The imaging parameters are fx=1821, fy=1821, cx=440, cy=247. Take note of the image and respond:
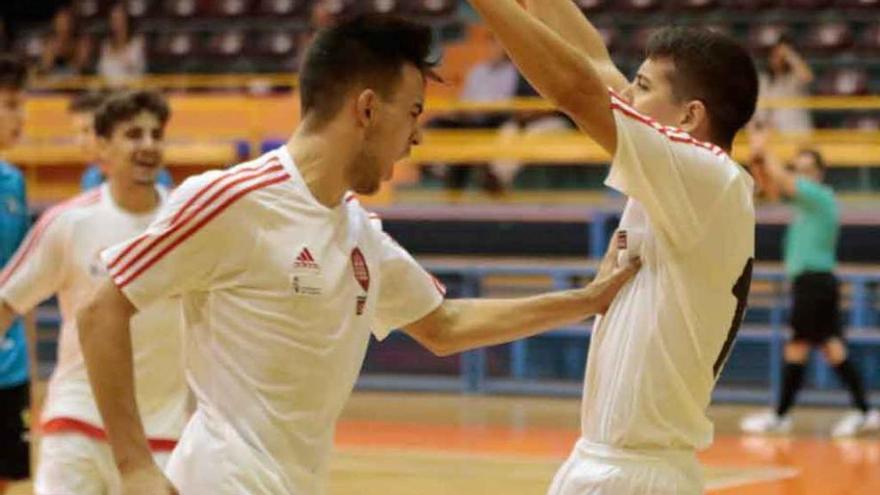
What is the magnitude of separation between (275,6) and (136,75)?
266cm

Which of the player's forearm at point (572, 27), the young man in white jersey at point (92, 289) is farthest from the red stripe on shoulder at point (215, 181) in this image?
the young man in white jersey at point (92, 289)

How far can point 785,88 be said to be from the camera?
17.6 m

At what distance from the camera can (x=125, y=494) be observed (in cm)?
384

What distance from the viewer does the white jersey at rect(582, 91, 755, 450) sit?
433cm

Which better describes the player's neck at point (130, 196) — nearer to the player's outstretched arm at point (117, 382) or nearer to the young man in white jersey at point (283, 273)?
the young man in white jersey at point (283, 273)

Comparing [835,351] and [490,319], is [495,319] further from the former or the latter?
[835,351]

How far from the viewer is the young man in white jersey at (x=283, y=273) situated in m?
3.98

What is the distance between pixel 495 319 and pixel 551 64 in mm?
1002

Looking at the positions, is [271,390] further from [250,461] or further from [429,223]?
[429,223]

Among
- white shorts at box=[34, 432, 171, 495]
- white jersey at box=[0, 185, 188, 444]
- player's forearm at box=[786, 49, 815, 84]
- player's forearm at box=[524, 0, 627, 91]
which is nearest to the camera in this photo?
player's forearm at box=[524, 0, 627, 91]

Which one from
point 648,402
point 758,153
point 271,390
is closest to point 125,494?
point 271,390

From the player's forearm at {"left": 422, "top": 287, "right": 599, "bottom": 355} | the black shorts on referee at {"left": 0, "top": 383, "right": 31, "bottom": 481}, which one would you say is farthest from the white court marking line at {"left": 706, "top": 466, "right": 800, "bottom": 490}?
the player's forearm at {"left": 422, "top": 287, "right": 599, "bottom": 355}

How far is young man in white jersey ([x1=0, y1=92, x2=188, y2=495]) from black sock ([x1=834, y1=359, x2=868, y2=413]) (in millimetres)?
7803

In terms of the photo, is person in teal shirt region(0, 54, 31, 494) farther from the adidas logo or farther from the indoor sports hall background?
the adidas logo
